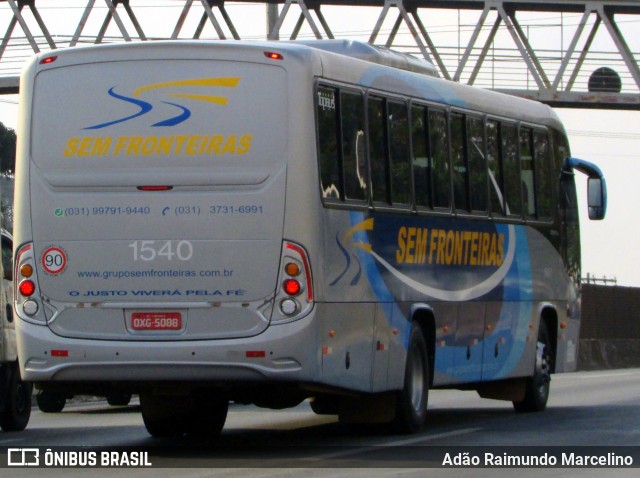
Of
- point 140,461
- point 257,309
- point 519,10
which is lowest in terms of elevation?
point 140,461

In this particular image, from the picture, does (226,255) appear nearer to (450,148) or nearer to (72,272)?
(72,272)

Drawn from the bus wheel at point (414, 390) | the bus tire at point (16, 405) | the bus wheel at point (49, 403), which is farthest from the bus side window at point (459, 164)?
→ the bus wheel at point (49, 403)

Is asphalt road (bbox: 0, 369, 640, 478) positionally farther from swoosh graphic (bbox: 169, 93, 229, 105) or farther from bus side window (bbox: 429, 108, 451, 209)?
swoosh graphic (bbox: 169, 93, 229, 105)

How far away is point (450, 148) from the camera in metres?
17.5

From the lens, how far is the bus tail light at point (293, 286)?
1399 centimetres

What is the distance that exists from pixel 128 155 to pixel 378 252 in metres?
2.52

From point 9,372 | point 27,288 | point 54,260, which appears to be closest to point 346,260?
point 54,260

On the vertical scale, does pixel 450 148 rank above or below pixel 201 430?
above

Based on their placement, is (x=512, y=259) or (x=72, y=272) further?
(x=512, y=259)

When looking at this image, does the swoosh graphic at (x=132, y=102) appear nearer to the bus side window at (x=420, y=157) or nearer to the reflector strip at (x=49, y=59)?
the reflector strip at (x=49, y=59)

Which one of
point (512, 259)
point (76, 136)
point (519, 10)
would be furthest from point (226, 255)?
point (519, 10)

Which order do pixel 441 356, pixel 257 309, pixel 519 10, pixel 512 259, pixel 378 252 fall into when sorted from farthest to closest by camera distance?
pixel 519 10
pixel 512 259
pixel 441 356
pixel 378 252
pixel 257 309

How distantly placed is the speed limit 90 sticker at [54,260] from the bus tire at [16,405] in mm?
3514

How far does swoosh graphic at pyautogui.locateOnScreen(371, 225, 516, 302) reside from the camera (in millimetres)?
16011
